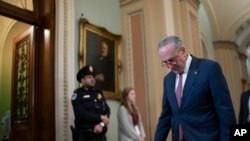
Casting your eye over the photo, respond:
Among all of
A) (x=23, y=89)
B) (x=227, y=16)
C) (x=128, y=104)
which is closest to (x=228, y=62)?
(x=227, y=16)

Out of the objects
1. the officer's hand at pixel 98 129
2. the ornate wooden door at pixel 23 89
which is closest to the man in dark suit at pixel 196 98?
the officer's hand at pixel 98 129

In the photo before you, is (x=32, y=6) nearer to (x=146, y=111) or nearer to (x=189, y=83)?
(x=146, y=111)

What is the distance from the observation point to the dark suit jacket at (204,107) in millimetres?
2361

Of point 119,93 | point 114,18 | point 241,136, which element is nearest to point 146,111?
point 119,93

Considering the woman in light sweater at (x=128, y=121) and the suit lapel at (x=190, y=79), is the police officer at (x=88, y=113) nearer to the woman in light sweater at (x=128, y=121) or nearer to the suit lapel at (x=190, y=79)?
the woman in light sweater at (x=128, y=121)

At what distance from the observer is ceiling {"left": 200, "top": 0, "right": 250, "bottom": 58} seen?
436 inches

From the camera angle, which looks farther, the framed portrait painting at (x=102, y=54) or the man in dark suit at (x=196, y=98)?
the framed portrait painting at (x=102, y=54)

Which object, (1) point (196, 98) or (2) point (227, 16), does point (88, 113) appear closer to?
(1) point (196, 98)

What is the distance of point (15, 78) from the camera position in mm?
5785

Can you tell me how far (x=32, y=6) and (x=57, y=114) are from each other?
1.78 m

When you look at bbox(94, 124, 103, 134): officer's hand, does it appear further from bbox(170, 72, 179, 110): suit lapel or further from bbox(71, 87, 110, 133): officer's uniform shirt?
bbox(170, 72, 179, 110): suit lapel

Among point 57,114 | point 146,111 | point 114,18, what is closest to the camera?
point 57,114

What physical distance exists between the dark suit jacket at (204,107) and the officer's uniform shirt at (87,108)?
182 cm

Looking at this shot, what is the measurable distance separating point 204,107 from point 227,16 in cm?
987
